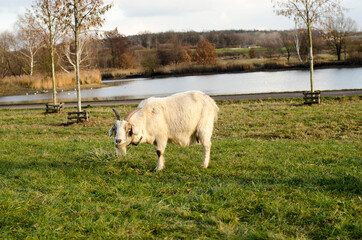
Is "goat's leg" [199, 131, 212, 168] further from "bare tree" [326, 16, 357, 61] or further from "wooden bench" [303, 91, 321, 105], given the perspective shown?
"bare tree" [326, 16, 357, 61]

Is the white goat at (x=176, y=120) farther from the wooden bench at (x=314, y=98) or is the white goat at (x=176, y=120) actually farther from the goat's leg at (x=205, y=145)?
the wooden bench at (x=314, y=98)

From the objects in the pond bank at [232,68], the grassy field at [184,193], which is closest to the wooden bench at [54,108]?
the grassy field at [184,193]

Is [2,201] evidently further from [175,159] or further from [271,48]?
[271,48]

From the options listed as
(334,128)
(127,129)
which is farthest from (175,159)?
(334,128)

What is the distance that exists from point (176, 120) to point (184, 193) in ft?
6.85

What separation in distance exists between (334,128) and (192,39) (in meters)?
162

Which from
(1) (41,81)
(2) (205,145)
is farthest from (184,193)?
(1) (41,81)

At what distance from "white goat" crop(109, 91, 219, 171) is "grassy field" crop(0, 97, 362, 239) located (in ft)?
1.92

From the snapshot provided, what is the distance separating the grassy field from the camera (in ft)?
13.6

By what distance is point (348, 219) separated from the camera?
421 centimetres

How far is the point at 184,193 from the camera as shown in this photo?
5457mm

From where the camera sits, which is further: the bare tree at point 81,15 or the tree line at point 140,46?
the tree line at point 140,46

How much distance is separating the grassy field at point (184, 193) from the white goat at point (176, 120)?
584 mm

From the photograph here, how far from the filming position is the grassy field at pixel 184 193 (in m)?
4.15
